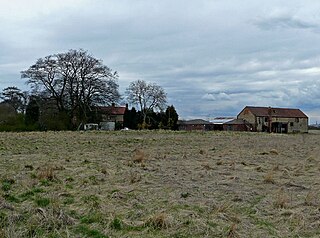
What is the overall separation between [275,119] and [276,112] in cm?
286

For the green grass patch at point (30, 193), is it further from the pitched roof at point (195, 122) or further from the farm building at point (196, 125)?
the pitched roof at point (195, 122)

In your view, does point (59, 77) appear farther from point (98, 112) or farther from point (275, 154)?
point (275, 154)

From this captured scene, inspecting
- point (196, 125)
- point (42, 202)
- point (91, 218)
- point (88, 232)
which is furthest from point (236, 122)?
point (88, 232)

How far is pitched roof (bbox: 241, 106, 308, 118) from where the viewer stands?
297 feet

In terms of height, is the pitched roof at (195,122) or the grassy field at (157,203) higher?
the pitched roof at (195,122)

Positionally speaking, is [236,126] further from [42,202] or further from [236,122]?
[42,202]

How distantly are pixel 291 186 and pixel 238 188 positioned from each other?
4.85ft

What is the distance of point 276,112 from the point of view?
93562 mm

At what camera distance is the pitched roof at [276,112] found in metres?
90.5

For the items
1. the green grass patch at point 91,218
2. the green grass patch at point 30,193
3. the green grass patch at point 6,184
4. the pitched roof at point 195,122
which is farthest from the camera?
the pitched roof at point 195,122

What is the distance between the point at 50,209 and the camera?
6.70 m

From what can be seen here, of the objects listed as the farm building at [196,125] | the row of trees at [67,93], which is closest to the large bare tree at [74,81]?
the row of trees at [67,93]

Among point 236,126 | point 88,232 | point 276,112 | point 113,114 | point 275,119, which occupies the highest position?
point 276,112

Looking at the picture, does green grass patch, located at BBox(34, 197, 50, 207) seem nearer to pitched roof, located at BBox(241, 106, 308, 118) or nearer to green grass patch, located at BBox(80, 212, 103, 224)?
green grass patch, located at BBox(80, 212, 103, 224)
